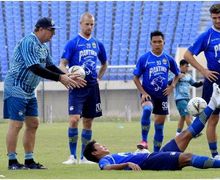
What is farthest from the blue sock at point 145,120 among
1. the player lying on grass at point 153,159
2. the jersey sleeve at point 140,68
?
the player lying on grass at point 153,159

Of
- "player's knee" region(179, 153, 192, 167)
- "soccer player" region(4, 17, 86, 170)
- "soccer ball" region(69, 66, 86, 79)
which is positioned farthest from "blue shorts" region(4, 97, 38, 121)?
"player's knee" region(179, 153, 192, 167)

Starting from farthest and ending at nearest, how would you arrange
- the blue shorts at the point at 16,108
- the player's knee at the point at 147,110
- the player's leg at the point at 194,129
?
the player's knee at the point at 147,110 < the blue shorts at the point at 16,108 < the player's leg at the point at 194,129

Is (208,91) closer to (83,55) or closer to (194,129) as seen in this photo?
(194,129)

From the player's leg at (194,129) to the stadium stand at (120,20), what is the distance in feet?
101

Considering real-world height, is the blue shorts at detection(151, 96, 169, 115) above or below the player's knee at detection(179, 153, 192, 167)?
above

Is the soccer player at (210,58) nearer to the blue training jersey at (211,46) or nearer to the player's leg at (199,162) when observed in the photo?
the blue training jersey at (211,46)

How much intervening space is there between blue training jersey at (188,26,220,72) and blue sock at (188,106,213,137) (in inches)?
45.8

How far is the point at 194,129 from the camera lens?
376 inches

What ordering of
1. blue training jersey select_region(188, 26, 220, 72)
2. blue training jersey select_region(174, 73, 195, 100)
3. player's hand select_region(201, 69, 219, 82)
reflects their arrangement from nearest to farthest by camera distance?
player's hand select_region(201, 69, 219, 82) → blue training jersey select_region(188, 26, 220, 72) → blue training jersey select_region(174, 73, 195, 100)

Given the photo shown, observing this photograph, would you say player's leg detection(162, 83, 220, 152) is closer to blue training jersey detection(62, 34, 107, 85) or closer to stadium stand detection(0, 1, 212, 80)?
blue training jersey detection(62, 34, 107, 85)

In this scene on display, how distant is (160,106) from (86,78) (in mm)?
1650

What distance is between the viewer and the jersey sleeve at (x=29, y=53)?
9.77m

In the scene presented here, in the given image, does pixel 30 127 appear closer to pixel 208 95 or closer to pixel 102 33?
pixel 208 95

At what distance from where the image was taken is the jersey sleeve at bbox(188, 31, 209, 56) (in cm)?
1063
